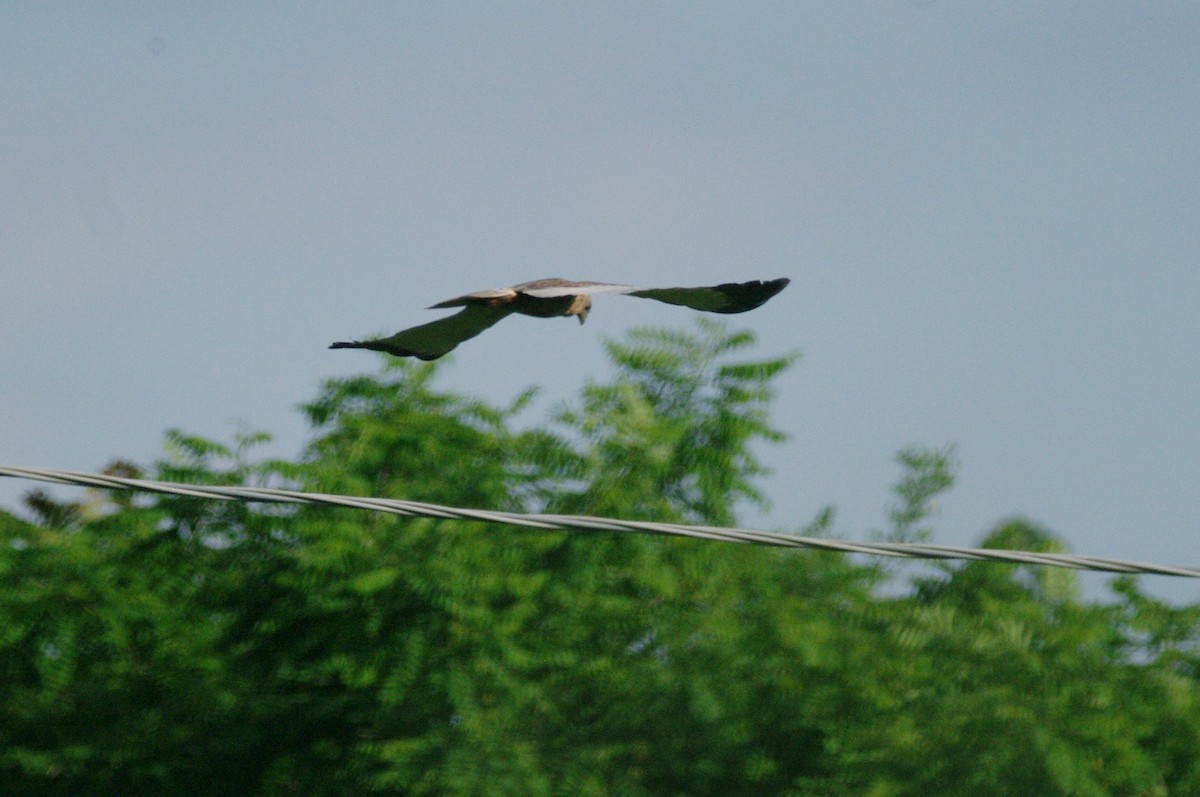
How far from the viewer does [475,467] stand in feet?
20.2

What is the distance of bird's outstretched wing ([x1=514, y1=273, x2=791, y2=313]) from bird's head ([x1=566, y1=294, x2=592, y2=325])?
0.04 m

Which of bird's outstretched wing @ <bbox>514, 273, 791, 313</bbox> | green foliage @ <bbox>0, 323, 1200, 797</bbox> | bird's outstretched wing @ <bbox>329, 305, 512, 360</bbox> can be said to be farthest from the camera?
green foliage @ <bbox>0, 323, 1200, 797</bbox>

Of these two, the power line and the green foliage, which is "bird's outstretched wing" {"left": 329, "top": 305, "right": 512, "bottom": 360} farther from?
the green foliage

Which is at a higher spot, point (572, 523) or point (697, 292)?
point (697, 292)

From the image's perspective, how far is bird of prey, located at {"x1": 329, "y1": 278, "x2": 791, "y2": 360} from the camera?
2310 mm

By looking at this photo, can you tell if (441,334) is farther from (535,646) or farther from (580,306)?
(535,646)

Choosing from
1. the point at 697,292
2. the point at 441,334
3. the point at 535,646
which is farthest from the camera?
the point at 535,646

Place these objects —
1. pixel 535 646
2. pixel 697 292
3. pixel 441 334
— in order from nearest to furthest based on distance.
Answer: pixel 697 292
pixel 441 334
pixel 535 646

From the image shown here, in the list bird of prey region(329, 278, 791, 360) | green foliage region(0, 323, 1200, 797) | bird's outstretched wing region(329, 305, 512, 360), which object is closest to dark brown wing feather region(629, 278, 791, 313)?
bird of prey region(329, 278, 791, 360)

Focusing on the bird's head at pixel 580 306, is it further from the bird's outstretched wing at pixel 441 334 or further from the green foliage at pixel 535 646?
the green foliage at pixel 535 646

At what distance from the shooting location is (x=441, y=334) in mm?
2596

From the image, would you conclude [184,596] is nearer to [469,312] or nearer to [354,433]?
[354,433]

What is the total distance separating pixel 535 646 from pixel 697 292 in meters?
3.65

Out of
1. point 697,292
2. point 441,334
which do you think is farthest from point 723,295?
point 441,334
